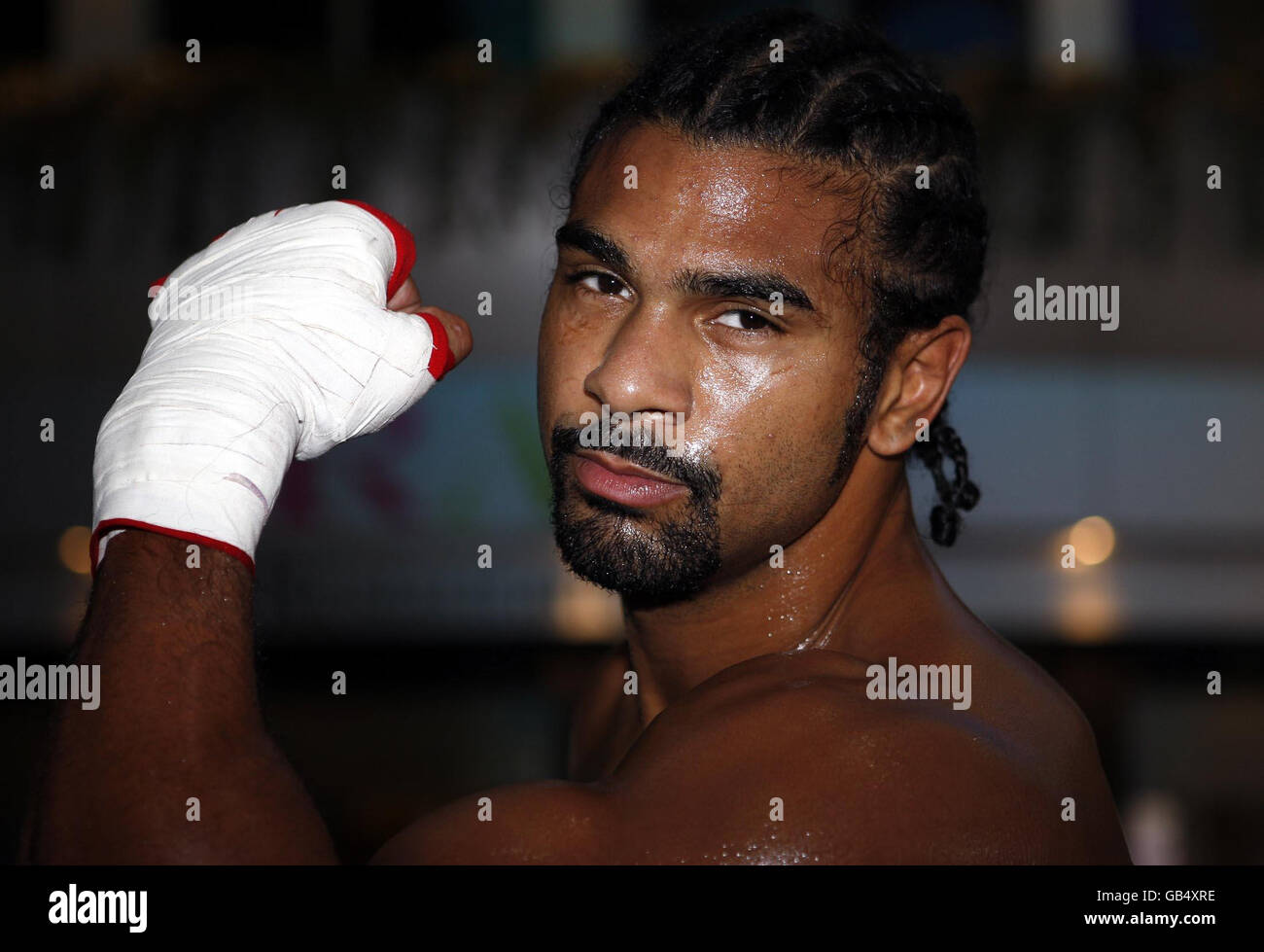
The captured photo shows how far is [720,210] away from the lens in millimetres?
1738

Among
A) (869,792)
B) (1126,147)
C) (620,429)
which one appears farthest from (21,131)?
(869,792)

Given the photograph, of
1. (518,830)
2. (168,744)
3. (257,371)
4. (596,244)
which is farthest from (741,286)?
(168,744)

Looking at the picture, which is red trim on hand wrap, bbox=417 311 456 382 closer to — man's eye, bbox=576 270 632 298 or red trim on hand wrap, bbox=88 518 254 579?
man's eye, bbox=576 270 632 298

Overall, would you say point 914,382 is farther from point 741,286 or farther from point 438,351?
point 438,351

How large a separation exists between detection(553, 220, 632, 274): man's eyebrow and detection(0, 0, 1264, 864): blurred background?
5.45 meters

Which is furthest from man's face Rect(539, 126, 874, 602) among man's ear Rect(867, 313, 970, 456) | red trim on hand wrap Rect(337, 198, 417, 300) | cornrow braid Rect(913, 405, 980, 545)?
cornrow braid Rect(913, 405, 980, 545)

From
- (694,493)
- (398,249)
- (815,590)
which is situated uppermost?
(398,249)

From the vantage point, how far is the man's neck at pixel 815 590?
194cm

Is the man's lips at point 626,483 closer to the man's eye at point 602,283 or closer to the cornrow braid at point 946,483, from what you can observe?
the man's eye at point 602,283

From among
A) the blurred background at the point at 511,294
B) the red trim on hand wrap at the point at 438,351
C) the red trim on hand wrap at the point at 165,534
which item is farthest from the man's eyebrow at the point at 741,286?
the blurred background at the point at 511,294

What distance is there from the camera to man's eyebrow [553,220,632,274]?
5.80 ft

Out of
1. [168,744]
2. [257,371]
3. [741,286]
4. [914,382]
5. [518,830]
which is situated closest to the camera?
[168,744]

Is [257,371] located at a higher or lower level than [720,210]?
lower

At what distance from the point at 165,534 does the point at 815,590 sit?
97 cm
